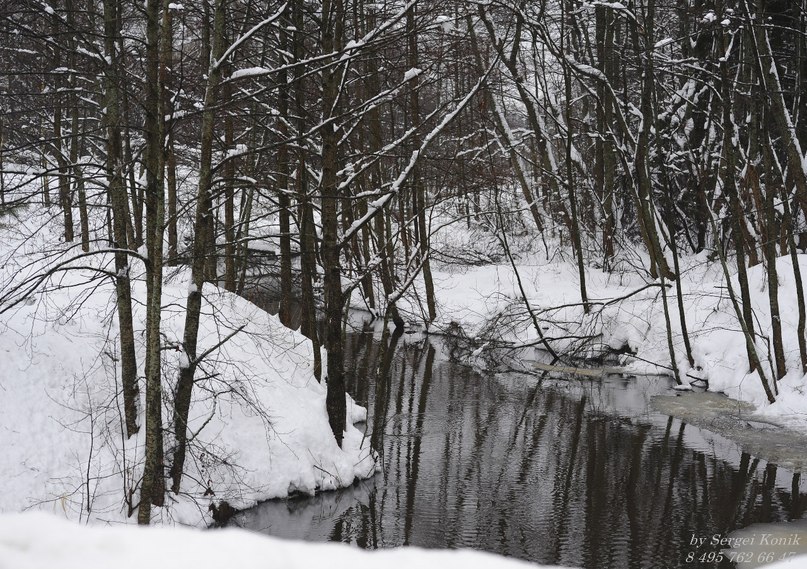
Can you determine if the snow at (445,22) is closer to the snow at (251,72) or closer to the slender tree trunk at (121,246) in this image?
the snow at (251,72)

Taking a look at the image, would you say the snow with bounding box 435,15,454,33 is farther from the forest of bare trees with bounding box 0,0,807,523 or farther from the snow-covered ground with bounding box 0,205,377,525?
the snow-covered ground with bounding box 0,205,377,525

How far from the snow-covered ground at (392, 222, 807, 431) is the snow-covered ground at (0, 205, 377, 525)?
10.6 ft

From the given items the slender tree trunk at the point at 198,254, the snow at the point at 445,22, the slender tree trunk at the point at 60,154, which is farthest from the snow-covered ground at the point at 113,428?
the snow at the point at 445,22

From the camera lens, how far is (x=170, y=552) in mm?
2152

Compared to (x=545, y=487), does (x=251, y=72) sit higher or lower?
higher

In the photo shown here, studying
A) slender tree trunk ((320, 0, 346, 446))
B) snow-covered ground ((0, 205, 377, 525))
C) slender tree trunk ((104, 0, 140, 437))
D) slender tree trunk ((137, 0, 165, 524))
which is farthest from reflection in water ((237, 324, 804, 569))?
slender tree trunk ((104, 0, 140, 437))

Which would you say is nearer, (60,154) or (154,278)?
(154,278)

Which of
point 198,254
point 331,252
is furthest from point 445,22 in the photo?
point 198,254

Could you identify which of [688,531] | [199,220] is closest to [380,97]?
[199,220]

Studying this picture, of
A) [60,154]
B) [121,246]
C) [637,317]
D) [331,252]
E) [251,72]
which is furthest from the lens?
[637,317]

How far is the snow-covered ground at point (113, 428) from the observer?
8.69m

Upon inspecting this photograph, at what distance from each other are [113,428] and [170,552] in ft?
27.6

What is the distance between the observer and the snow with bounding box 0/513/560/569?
208cm

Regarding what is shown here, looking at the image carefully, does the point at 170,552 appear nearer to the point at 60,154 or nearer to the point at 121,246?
the point at 121,246
